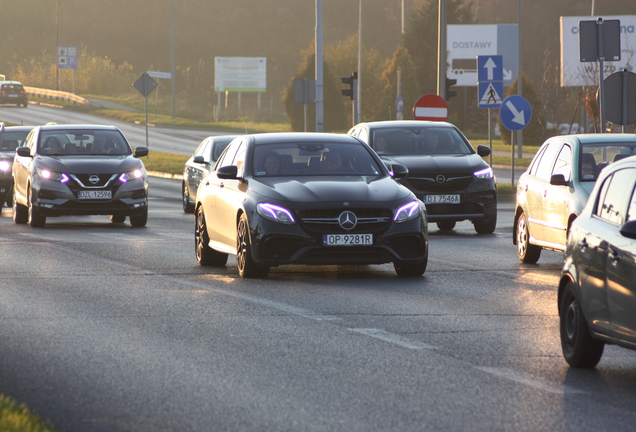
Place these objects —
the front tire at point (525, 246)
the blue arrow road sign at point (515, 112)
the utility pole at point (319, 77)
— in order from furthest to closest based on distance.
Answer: the utility pole at point (319, 77) → the blue arrow road sign at point (515, 112) → the front tire at point (525, 246)

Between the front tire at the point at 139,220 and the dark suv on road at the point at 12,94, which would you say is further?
the dark suv on road at the point at 12,94

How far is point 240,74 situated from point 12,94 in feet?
68.0

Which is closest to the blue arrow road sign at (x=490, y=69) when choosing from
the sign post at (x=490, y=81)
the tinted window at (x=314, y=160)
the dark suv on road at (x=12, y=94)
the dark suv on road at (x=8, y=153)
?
the sign post at (x=490, y=81)

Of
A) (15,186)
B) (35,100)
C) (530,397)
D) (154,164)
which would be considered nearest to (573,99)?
(35,100)

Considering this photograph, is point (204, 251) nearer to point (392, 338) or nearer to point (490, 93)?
point (392, 338)

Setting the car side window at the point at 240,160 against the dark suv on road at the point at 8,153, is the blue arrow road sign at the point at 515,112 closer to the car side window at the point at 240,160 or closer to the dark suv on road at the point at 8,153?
the dark suv on road at the point at 8,153

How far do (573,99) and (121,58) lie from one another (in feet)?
271

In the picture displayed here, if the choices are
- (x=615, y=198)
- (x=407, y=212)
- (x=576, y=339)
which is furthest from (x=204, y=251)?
(x=615, y=198)

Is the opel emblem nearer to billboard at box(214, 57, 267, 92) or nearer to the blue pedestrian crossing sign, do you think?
the blue pedestrian crossing sign

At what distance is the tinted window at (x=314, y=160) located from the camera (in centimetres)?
1261

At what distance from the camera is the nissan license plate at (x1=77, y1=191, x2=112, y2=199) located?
63.1 ft

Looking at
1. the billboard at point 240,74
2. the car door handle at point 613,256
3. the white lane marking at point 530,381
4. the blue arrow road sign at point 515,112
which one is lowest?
the white lane marking at point 530,381

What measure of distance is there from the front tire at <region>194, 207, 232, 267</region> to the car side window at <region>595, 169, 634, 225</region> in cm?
675

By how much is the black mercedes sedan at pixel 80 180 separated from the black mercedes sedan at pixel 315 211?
6725 millimetres
